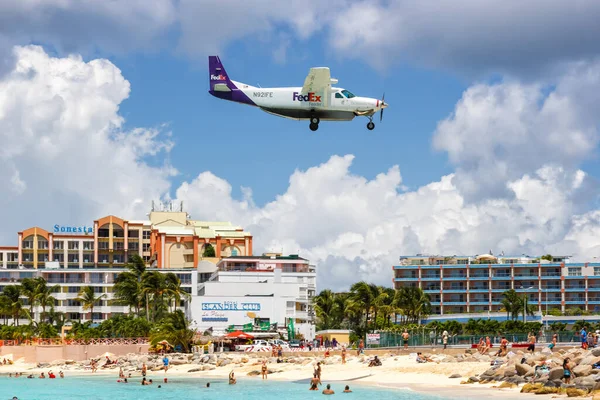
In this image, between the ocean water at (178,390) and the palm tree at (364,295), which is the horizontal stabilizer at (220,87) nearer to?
the ocean water at (178,390)

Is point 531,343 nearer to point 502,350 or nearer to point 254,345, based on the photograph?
point 502,350

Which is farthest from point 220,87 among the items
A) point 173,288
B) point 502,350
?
point 173,288

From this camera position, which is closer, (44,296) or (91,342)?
(91,342)

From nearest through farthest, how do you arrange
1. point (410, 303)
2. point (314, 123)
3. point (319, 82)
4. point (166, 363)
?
point (319, 82) < point (314, 123) < point (166, 363) < point (410, 303)

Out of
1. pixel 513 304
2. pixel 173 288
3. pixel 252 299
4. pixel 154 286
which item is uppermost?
pixel 154 286

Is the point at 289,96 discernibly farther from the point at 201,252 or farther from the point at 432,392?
the point at 201,252

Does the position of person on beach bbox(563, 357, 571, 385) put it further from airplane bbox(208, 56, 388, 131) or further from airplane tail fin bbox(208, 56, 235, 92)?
airplane tail fin bbox(208, 56, 235, 92)

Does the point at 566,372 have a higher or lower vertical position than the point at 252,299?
higher

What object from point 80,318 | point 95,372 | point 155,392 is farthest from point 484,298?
point 155,392
